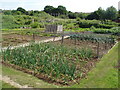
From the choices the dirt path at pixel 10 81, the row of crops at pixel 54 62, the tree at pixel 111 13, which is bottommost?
the dirt path at pixel 10 81

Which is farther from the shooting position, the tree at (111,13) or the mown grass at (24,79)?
the tree at (111,13)

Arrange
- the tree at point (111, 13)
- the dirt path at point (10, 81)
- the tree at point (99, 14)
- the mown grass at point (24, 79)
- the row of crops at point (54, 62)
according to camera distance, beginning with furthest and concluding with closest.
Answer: the tree at point (99, 14) → the tree at point (111, 13) → the row of crops at point (54, 62) → the mown grass at point (24, 79) → the dirt path at point (10, 81)

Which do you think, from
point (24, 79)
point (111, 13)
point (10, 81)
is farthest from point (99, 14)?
point (10, 81)

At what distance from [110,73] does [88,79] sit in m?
1.43

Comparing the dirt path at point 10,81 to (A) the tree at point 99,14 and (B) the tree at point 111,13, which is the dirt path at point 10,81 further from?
(A) the tree at point 99,14

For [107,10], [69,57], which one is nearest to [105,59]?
[69,57]

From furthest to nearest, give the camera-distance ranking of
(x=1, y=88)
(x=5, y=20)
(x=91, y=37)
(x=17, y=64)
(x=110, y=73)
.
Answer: (x=5, y=20) < (x=91, y=37) < (x=17, y=64) < (x=110, y=73) < (x=1, y=88)

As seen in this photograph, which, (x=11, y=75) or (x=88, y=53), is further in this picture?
(x=88, y=53)

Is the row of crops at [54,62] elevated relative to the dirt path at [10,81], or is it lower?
elevated

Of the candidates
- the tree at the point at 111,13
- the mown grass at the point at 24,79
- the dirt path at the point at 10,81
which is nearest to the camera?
the dirt path at the point at 10,81

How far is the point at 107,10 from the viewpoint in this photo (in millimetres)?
46844

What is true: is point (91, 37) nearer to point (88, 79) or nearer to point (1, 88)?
point (88, 79)


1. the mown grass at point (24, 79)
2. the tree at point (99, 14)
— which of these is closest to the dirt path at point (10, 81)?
the mown grass at point (24, 79)

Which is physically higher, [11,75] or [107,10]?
[107,10]
